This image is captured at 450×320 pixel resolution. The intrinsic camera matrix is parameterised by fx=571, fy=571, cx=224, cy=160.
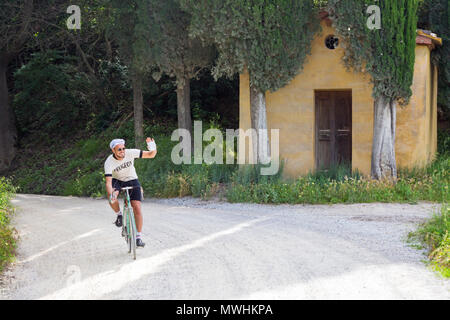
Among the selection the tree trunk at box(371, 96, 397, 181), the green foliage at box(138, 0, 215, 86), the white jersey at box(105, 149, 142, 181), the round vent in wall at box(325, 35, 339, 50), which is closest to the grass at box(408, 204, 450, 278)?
the white jersey at box(105, 149, 142, 181)

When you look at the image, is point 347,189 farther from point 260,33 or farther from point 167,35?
point 167,35

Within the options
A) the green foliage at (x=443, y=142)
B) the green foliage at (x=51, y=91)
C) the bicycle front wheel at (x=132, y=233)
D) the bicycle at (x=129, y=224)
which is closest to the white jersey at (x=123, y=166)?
the bicycle at (x=129, y=224)

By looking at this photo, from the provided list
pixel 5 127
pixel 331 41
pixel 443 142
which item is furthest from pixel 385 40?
pixel 5 127

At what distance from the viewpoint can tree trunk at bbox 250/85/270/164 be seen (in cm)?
1555

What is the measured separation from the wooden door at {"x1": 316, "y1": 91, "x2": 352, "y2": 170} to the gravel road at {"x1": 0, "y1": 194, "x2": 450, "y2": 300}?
460 cm

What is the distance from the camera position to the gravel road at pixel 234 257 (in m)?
6.31

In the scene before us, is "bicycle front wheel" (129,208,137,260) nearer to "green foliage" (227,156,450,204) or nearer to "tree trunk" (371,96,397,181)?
"green foliage" (227,156,450,204)

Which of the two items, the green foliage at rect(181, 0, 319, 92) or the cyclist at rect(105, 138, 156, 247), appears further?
the green foliage at rect(181, 0, 319, 92)

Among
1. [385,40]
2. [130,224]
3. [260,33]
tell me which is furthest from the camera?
[260,33]

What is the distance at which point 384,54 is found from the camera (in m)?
14.1

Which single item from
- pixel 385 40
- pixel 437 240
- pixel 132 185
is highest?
pixel 385 40

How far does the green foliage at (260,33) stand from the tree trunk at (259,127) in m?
Result: 0.46

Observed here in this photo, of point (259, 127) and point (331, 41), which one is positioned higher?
point (331, 41)

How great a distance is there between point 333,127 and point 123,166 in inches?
396
